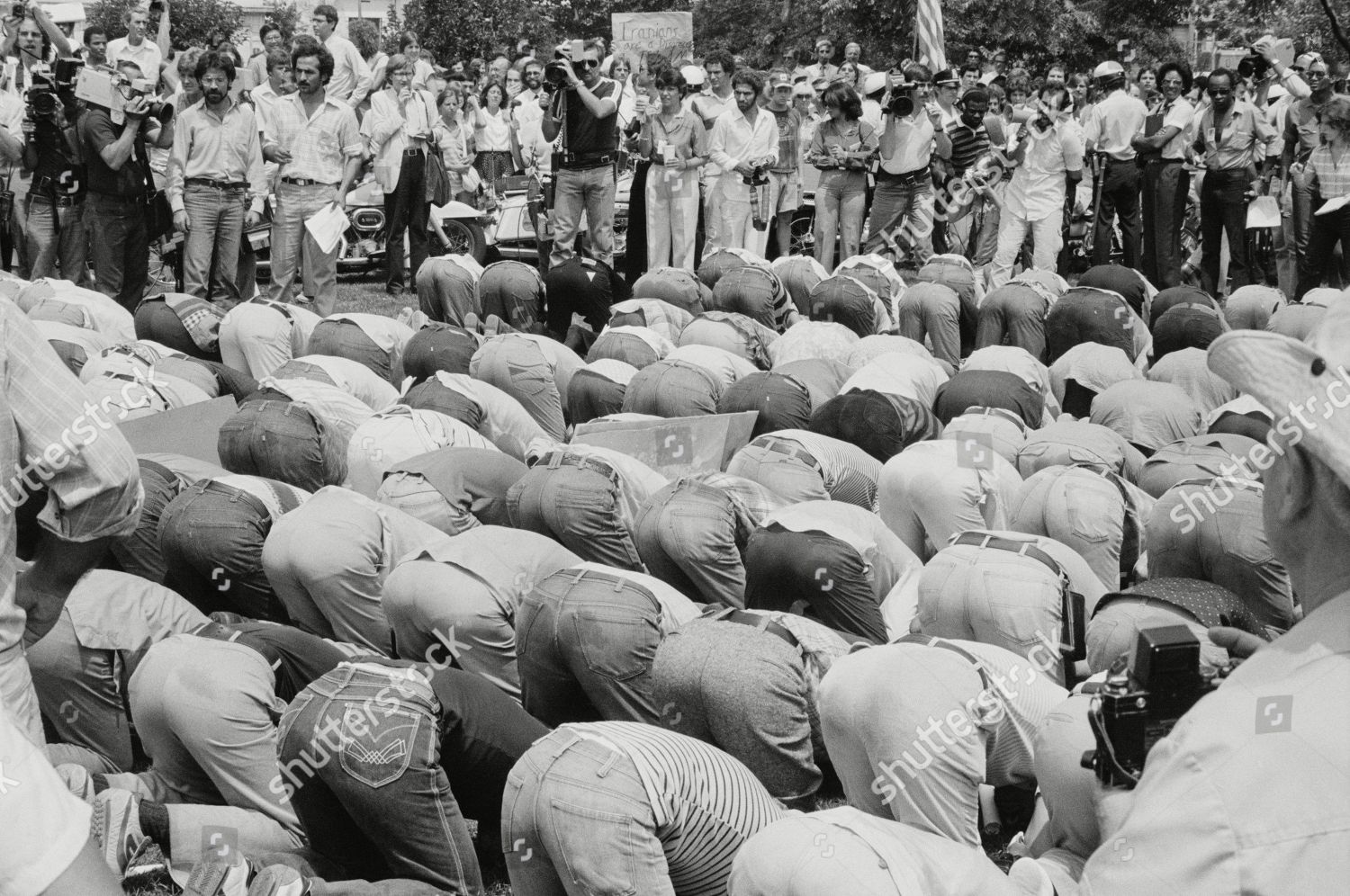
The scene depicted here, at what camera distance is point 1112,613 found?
13.8 ft

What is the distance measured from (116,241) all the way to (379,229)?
3.08m

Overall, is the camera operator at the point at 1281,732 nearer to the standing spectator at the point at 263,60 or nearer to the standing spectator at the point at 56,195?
the standing spectator at the point at 56,195

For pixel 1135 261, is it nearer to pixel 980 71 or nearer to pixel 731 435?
pixel 980 71

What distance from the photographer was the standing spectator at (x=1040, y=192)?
12148mm

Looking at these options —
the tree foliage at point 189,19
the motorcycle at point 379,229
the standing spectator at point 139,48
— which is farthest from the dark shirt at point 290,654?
the tree foliage at point 189,19

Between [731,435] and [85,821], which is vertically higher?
[85,821]

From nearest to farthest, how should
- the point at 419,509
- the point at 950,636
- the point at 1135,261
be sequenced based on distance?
the point at 950,636, the point at 419,509, the point at 1135,261

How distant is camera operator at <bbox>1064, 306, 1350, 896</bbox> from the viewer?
1.28 metres

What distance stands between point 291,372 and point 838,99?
611 centimetres

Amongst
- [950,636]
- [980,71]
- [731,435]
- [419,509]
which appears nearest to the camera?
[950,636]

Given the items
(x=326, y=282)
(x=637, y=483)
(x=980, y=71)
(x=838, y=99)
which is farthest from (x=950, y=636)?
(x=980, y=71)

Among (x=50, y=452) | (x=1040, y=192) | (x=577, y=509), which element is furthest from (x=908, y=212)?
(x=50, y=452)

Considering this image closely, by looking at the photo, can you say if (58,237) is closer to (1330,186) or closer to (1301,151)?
(1330,186)

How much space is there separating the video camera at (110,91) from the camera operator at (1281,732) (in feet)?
32.0
